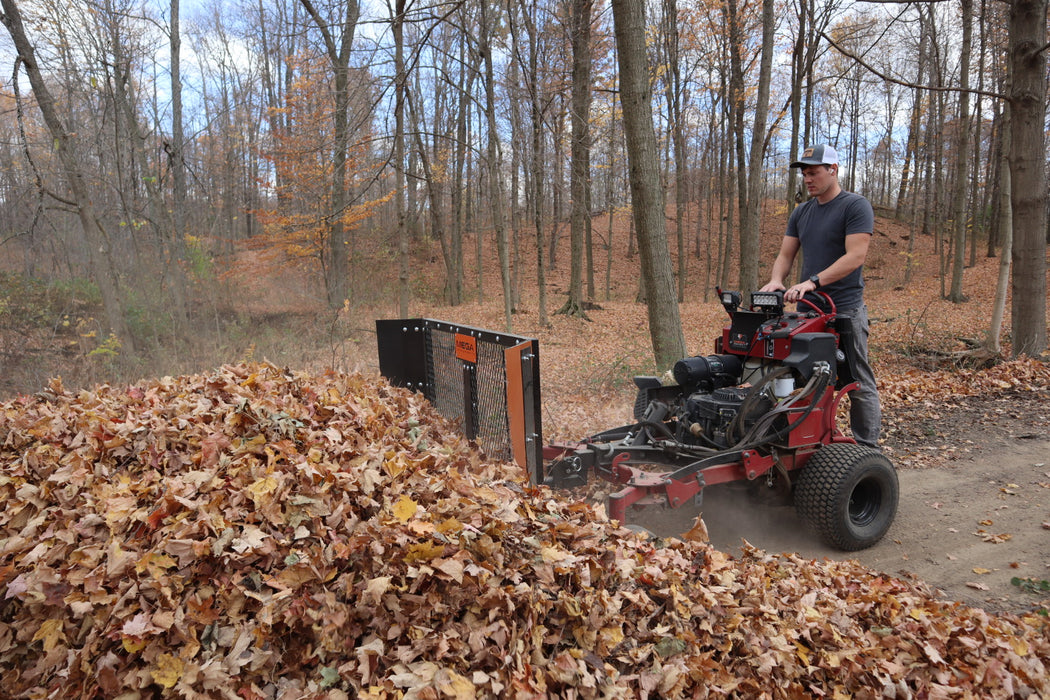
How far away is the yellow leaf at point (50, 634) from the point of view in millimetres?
2561

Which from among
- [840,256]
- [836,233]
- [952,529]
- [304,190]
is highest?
[304,190]

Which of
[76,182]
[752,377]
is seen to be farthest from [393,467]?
[76,182]

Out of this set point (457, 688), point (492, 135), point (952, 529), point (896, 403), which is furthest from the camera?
point (492, 135)

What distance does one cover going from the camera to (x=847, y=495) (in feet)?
14.0

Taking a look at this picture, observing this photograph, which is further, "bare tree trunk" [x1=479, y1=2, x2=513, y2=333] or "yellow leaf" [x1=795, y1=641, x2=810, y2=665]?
"bare tree trunk" [x1=479, y1=2, x2=513, y2=333]

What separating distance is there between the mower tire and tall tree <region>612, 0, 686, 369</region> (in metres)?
3.31

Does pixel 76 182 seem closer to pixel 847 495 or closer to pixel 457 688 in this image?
pixel 457 688

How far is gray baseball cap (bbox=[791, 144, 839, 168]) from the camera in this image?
182 inches

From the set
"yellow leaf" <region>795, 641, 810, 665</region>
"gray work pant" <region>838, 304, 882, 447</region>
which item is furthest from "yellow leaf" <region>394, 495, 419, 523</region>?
"gray work pant" <region>838, 304, 882, 447</region>

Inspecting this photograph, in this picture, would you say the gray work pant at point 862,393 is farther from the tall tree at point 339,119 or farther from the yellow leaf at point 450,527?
the tall tree at point 339,119

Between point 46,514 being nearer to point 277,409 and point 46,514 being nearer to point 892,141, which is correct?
point 277,409

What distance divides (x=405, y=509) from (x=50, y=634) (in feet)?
4.90

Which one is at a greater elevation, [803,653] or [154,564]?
[154,564]

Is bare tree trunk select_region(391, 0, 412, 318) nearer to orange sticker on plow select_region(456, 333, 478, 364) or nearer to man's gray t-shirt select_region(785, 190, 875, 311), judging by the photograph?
orange sticker on plow select_region(456, 333, 478, 364)
